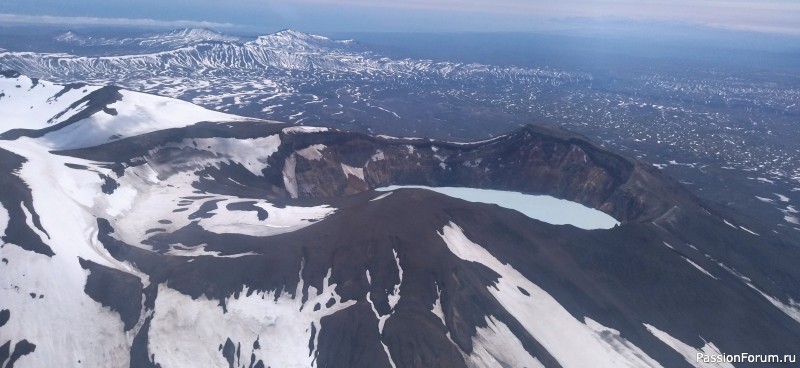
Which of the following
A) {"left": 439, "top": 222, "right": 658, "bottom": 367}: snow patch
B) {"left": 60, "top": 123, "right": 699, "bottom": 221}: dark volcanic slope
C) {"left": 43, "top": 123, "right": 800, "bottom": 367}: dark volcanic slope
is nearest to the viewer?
{"left": 439, "top": 222, "right": 658, "bottom": 367}: snow patch

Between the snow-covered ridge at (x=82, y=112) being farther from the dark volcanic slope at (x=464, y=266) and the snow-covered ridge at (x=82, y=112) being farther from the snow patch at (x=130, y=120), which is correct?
the dark volcanic slope at (x=464, y=266)

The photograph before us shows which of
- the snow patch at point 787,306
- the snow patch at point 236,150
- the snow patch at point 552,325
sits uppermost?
the snow patch at point 236,150

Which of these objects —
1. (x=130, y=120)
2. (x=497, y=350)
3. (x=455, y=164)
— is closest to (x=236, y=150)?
(x=130, y=120)

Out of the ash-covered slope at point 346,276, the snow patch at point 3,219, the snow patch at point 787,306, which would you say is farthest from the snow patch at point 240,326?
the snow patch at point 787,306

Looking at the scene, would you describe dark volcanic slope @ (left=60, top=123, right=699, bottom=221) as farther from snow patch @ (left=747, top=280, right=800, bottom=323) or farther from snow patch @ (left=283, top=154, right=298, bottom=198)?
snow patch @ (left=747, top=280, right=800, bottom=323)

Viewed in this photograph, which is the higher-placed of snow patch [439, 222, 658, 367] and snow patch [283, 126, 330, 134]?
snow patch [283, 126, 330, 134]

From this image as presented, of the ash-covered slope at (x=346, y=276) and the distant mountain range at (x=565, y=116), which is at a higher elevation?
the ash-covered slope at (x=346, y=276)

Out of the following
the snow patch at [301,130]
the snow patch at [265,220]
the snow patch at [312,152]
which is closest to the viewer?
the snow patch at [265,220]

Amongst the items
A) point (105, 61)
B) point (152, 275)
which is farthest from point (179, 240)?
point (105, 61)

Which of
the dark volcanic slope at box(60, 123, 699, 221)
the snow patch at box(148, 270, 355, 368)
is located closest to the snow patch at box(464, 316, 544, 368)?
the snow patch at box(148, 270, 355, 368)
